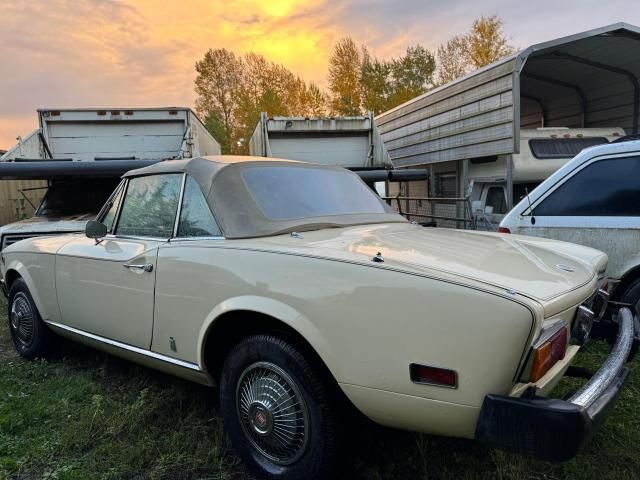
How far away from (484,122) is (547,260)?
5.51 m

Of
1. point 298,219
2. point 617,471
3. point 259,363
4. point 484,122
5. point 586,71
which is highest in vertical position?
point 586,71

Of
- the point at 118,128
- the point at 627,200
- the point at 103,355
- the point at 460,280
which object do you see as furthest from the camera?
the point at 118,128

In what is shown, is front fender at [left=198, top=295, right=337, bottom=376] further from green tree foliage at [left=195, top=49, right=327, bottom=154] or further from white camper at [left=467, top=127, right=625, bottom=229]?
green tree foliage at [left=195, top=49, right=327, bottom=154]

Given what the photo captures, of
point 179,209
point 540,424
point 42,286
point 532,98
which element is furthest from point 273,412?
point 532,98

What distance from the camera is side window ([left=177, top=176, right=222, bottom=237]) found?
2.66m

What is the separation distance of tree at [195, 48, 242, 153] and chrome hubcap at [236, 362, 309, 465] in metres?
29.0

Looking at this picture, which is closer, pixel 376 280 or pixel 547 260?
pixel 376 280

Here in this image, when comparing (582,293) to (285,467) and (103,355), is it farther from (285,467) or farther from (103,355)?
(103,355)

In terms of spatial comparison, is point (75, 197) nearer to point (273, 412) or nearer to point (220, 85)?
point (273, 412)

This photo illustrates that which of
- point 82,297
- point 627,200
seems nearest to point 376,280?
point 82,297

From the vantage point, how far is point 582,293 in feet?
6.82

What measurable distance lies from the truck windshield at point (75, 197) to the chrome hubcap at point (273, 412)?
5.64 m

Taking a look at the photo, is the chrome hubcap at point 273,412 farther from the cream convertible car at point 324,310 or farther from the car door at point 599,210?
the car door at point 599,210

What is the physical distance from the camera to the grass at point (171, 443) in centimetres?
238
